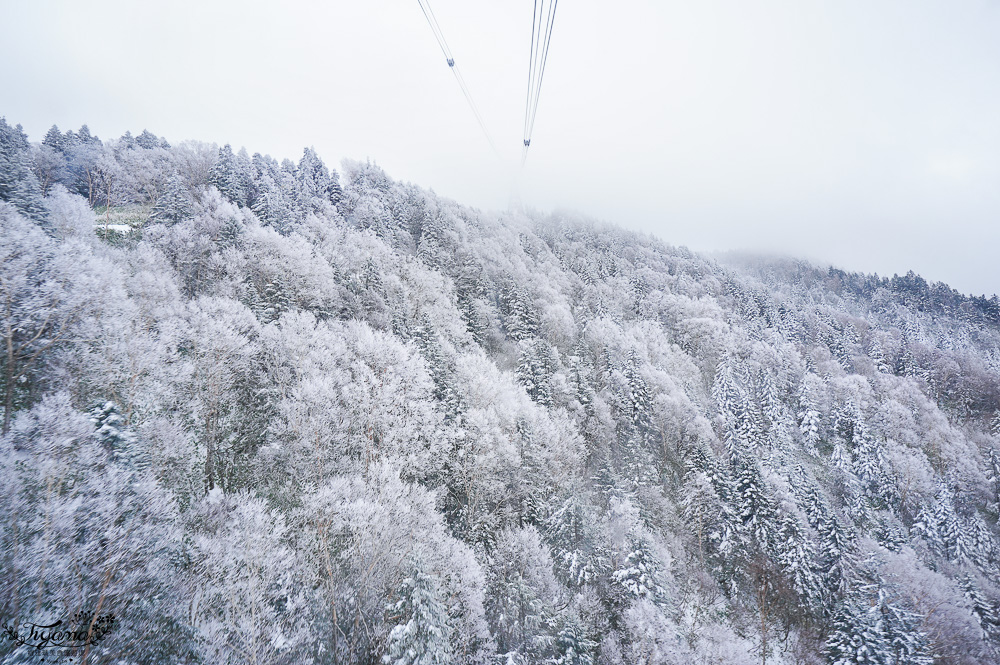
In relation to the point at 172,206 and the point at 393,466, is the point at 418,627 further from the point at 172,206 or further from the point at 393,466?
the point at 172,206

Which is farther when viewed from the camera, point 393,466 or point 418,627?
point 393,466

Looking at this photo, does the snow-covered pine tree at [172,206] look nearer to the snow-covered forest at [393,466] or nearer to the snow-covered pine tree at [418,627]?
the snow-covered forest at [393,466]

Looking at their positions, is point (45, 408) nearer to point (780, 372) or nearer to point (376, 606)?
point (376, 606)

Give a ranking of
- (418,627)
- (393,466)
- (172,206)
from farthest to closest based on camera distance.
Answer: (172,206) → (393,466) → (418,627)

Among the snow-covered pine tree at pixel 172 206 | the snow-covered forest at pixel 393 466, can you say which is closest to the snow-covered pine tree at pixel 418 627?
the snow-covered forest at pixel 393 466

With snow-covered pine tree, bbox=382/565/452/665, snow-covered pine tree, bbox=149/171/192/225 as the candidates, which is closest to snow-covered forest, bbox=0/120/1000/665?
snow-covered pine tree, bbox=382/565/452/665

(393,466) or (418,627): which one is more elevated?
(393,466)

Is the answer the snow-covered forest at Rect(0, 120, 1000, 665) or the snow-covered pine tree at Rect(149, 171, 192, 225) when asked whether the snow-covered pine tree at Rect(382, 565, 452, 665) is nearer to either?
the snow-covered forest at Rect(0, 120, 1000, 665)

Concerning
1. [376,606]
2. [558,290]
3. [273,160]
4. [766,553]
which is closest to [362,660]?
[376,606]

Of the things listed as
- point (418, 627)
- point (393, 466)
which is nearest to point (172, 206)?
point (393, 466)
